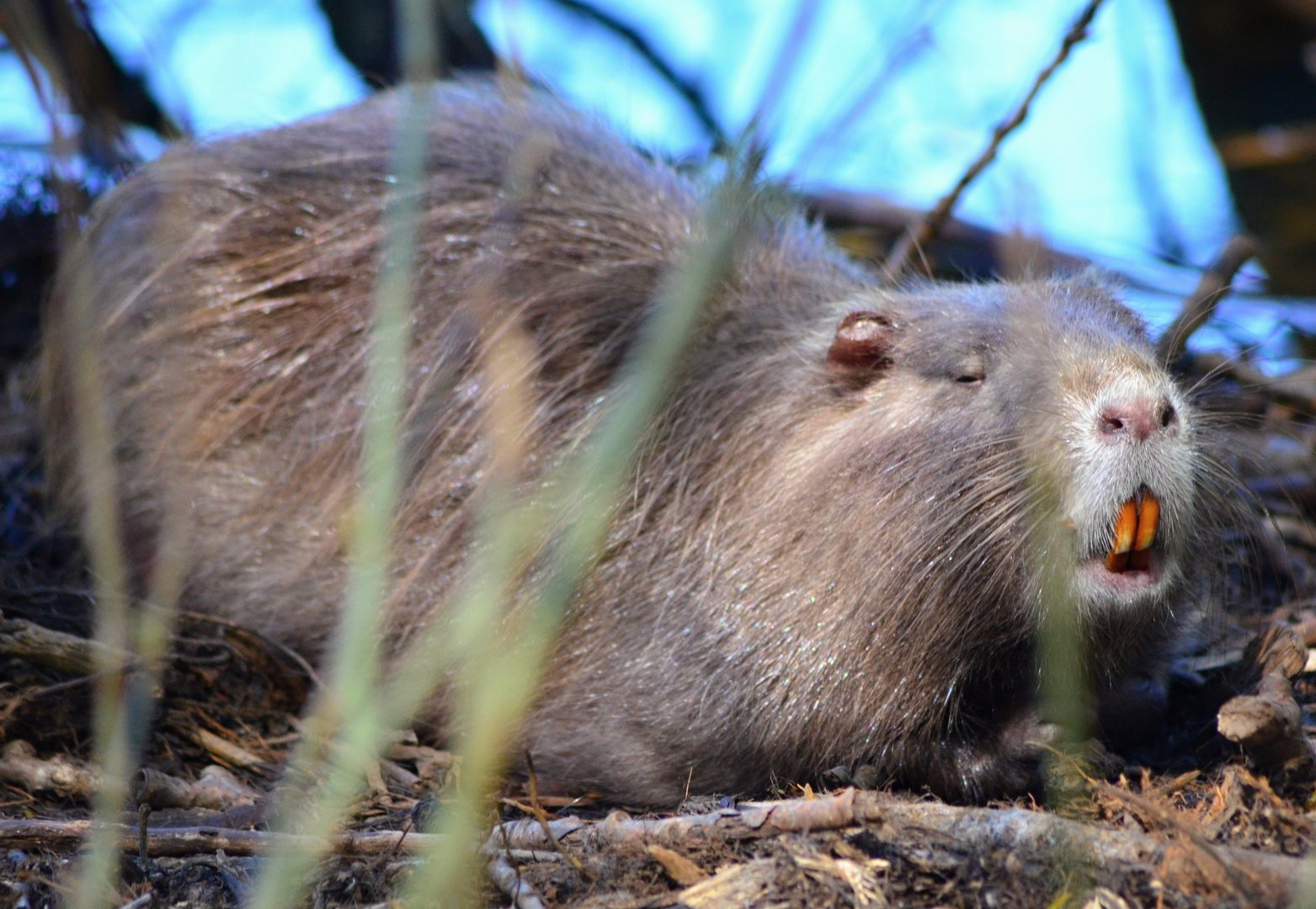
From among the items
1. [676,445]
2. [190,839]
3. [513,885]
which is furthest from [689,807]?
[676,445]

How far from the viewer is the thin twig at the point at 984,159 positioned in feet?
12.3

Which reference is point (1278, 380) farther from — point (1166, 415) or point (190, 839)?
point (190, 839)

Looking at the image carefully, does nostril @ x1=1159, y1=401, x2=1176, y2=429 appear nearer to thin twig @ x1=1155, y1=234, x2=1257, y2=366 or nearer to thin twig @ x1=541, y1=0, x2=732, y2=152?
thin twig @ x1=1155, y1=234, x2=1257, y2=366

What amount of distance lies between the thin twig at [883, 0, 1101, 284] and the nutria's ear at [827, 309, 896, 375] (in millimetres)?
617

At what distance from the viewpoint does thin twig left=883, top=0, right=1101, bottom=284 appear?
12.3 ft

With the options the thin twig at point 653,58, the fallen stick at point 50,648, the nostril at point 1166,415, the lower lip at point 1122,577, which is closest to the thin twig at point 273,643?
the fallen stick at point 50,648

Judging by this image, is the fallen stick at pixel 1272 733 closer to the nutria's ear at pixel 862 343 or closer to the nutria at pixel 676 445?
the nutria at pixel 676 445

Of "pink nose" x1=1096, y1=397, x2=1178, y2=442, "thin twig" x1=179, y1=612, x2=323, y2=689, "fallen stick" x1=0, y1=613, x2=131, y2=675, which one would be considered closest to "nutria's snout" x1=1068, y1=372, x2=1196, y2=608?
"pink nose" x1=1096, y1=397, x2=1178, y2=442

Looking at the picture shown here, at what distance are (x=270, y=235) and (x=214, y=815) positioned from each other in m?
2.13

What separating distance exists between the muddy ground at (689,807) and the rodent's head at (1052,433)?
531 millimetres

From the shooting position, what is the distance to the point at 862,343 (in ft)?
12.1

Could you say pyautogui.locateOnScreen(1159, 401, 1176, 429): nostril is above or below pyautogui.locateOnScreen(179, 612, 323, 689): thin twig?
above

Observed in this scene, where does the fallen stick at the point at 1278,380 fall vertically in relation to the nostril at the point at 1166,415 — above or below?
above

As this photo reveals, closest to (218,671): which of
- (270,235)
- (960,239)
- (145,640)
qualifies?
(145,640)
